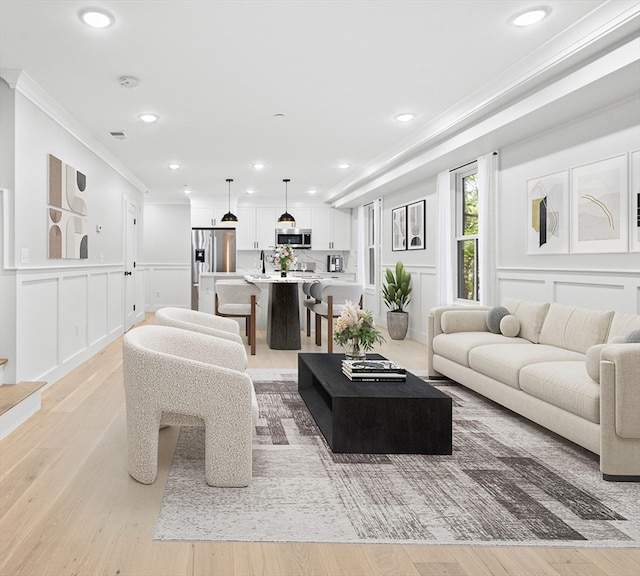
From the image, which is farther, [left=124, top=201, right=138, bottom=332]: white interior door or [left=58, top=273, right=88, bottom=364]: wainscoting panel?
[left=124, top=201, right=138, bottom=332]: white interior door

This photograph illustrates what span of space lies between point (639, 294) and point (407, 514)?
2483 mm

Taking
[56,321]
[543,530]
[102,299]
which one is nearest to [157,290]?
[102,299]

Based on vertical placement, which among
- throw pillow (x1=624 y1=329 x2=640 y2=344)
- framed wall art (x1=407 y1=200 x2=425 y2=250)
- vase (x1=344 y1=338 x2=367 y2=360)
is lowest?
vase (x1=344 y1=338 x2=367 y2=360)

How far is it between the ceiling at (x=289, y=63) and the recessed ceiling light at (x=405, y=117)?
0.07m

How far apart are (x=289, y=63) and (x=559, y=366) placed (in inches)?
107

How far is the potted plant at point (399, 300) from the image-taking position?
24.8 ft

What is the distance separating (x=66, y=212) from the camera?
5.20 metres

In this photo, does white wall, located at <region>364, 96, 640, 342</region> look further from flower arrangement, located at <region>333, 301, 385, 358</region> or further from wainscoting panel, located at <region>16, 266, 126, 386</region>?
wainscoting panel, located at <region>16, 266, 126, 386</region>

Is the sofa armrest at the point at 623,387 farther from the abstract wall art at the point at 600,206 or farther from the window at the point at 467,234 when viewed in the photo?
the window at the point at 467,234

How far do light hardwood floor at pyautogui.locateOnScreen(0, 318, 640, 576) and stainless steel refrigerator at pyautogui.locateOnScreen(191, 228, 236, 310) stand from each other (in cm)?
811

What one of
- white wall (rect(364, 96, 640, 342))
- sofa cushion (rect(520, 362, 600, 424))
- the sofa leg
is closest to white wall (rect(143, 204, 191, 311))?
white wall (rect(364, 96, 640, 342))

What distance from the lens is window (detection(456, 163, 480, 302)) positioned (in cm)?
627

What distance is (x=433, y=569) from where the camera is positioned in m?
1.84

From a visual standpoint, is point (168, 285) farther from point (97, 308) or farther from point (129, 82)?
point (129, 82)
